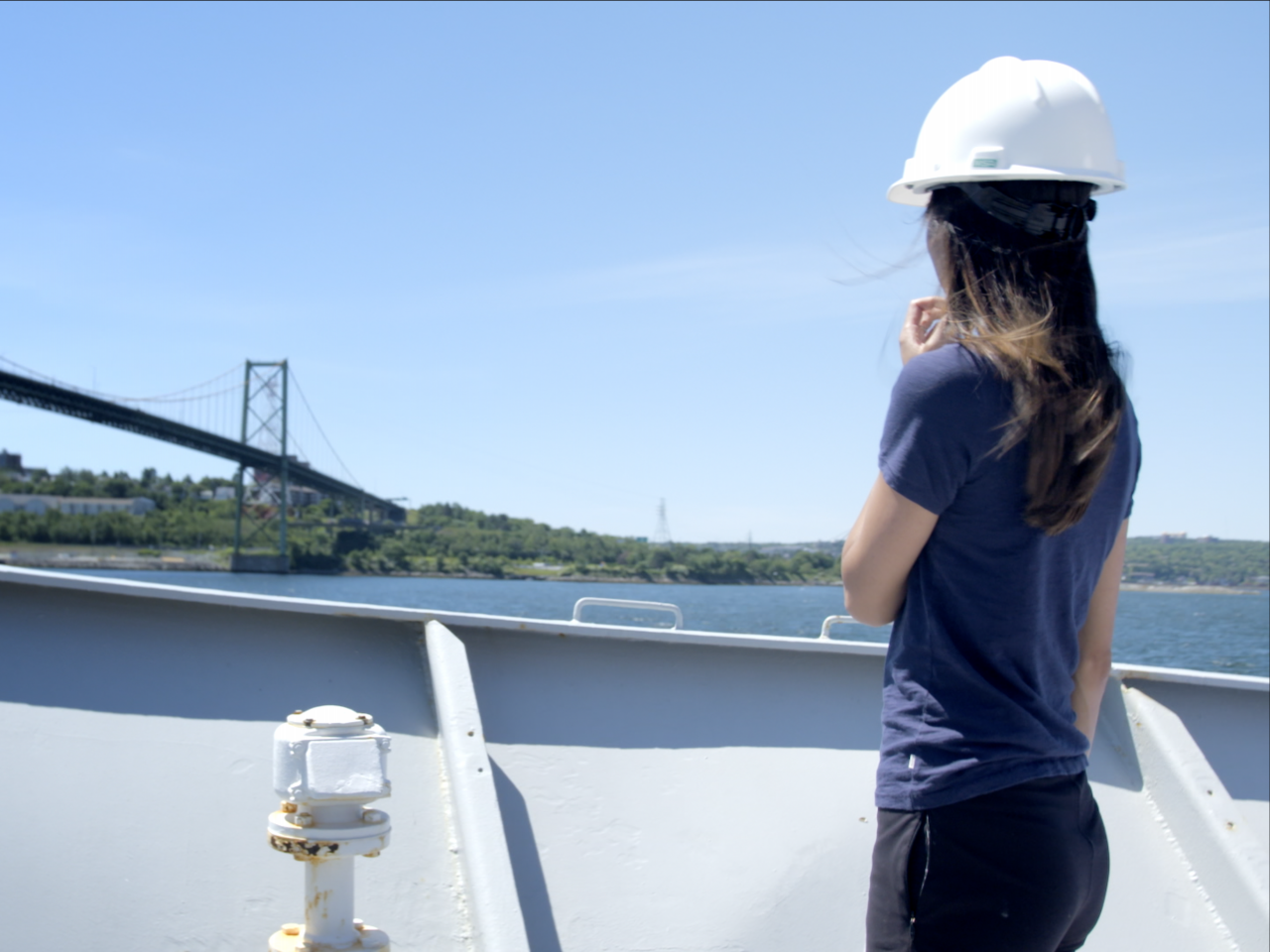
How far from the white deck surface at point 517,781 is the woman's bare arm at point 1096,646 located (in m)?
0.66

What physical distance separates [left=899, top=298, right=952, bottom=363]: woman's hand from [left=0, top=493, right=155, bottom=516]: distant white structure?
29827mm

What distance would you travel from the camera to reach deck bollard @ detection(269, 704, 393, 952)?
0.87 metres

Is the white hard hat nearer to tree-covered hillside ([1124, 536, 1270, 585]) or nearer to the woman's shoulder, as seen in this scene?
the woman's shoulder

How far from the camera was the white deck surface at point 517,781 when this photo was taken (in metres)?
1.24

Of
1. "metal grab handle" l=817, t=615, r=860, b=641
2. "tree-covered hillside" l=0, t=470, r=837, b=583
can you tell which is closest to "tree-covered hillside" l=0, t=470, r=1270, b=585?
"tree-covered hillside" l=0, t=470, r=837, b=583

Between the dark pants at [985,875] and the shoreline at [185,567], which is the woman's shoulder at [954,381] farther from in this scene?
the shoreline at [185,567]

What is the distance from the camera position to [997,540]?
0.79 m

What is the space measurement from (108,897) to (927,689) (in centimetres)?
95

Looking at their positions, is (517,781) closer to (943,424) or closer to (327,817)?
(327,817)

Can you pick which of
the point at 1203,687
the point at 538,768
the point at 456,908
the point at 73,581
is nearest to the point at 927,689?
the point at 456,908

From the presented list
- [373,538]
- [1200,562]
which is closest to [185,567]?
[373,538]

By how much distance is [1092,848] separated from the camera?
2.65 ft

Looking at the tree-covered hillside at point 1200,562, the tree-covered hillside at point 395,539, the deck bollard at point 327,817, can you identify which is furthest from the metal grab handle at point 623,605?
the tree-covered hillside at point 395,539

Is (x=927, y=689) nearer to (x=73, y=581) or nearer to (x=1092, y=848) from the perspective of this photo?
(x=1092, y=848)
